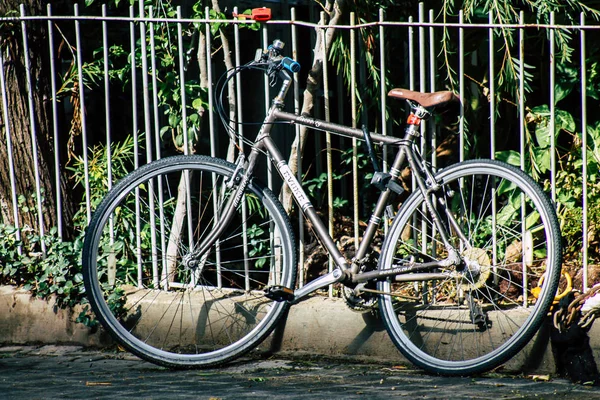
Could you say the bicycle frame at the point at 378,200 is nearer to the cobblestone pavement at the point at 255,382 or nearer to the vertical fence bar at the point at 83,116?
the cobblestone pavement at the point at 255,382

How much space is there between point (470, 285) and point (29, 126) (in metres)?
2.72

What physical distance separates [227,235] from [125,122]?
2.33 meters

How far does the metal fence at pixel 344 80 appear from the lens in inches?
176

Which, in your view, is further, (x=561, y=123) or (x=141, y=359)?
(x=561, y=123)

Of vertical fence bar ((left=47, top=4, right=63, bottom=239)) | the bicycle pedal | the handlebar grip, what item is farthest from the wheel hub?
vertical fence bar ((left=47, top=4, right=63, bottom=239))

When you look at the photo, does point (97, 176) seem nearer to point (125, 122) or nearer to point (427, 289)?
point (125, 122)

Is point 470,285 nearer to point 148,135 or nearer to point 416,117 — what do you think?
point 416,117

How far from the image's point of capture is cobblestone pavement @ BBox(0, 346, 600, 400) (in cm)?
402

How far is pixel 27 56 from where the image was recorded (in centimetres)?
507

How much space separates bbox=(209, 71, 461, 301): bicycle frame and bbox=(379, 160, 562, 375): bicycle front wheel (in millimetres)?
49

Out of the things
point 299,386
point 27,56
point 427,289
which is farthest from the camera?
point 27,56

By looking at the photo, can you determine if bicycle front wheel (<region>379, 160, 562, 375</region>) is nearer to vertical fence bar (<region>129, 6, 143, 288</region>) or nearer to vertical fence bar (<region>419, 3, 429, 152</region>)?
vertical fence bar (<region>419, 3, 429, 152</region>)

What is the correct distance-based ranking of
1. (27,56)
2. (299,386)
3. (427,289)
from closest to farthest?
(299,386) → (427,289) → (27,56)

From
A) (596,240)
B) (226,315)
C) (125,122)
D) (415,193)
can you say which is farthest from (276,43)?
(125,122)
